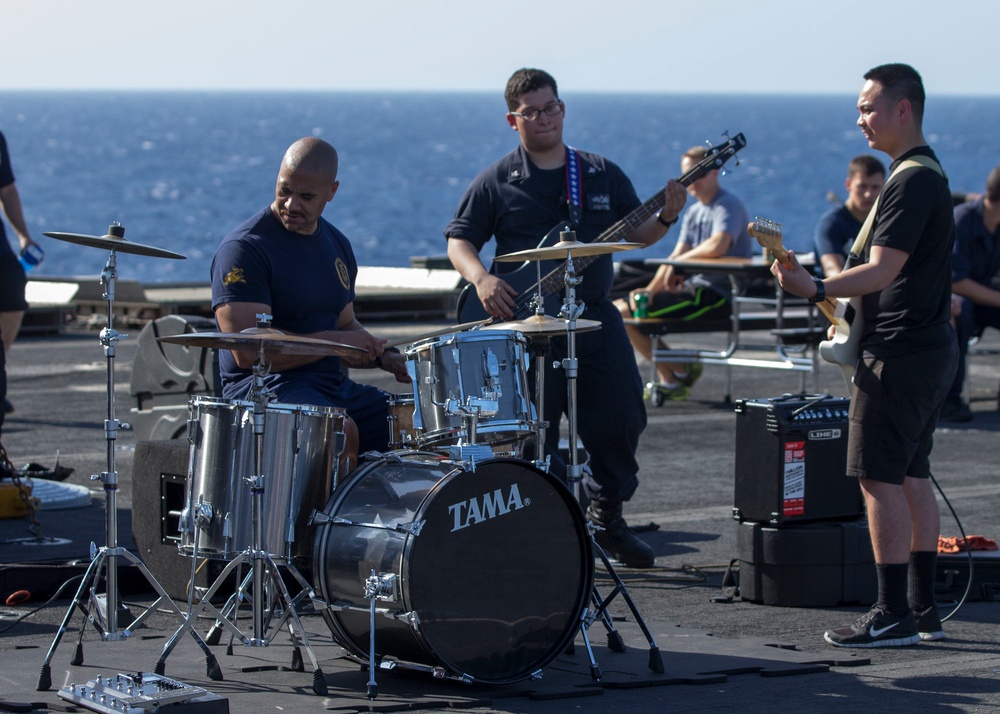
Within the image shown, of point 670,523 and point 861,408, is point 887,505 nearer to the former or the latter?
point 861,408

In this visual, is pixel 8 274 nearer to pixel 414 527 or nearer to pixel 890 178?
pixel 414 527

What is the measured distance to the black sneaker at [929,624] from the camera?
636 centimetres

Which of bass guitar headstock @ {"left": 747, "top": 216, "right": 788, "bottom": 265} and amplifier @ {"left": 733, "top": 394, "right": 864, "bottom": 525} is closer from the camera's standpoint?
bass guitar headstock @ {"left": 747, "top": 216, "right": 788, "bottom": 265}

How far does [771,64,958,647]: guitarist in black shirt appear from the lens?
6129 mm

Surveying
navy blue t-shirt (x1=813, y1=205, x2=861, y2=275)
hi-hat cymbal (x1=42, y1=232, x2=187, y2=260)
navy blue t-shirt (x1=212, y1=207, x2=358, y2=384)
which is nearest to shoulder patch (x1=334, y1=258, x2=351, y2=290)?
navy blue t-shirt (x1=212, y1=207, x2=358, y2=384)

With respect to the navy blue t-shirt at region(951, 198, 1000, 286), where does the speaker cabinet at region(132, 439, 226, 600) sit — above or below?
below

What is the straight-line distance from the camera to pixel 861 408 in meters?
6.27

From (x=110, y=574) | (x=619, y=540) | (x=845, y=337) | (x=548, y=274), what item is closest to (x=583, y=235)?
(x=548, y=274)

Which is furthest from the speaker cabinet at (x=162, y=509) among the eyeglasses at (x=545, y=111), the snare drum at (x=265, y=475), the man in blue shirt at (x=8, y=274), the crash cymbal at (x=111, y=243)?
the man in blue shirt at (x=8, y=274)

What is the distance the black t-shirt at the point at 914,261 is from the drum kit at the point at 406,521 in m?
1.24

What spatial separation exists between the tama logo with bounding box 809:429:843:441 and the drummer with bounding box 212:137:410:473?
1803 millimetres

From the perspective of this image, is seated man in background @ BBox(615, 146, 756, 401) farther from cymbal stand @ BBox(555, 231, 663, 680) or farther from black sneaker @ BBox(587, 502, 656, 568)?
cymbal stand @ BBox(555, 231, 663, 680)

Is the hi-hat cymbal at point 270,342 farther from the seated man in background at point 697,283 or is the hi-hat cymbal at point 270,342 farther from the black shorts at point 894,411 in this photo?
the seated man in background at point 697,283

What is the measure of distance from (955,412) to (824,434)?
566 centimetres
